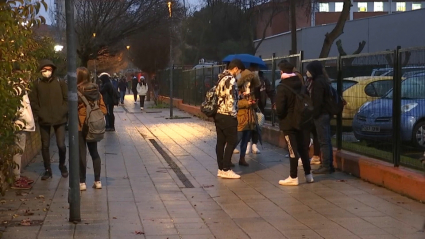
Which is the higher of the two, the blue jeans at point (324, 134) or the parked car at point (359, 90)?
the parked car at point (359, 90)

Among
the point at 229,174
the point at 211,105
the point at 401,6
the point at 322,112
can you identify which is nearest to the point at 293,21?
the point at 322,112

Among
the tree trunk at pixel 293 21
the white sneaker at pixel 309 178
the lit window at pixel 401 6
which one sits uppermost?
the lit window at pixel 401 6

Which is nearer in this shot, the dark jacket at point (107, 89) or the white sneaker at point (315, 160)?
the white sneaker at point (315, 160)

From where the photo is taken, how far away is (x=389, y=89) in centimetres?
984

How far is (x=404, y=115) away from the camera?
9.58 metres

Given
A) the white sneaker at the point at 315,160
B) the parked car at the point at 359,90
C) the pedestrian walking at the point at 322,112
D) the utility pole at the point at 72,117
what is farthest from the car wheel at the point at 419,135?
the utility pole at the point at 72,117

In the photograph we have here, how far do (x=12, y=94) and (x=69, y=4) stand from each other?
4.47 ft

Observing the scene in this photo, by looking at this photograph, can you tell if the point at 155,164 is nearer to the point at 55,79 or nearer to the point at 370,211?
the point at 55,79

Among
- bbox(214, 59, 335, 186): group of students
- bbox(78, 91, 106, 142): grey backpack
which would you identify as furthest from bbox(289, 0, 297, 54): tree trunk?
bbox(78, 91, 106, 142): grey backpack

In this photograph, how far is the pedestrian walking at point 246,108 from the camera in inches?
470

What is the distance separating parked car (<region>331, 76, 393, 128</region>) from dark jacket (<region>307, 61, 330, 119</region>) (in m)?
0.54

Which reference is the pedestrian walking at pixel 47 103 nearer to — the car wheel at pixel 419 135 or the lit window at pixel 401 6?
the car wheel at pixel 419 135

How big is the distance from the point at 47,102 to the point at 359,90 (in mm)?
4652

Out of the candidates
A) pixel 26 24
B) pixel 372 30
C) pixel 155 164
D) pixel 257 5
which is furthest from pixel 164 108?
pixel 26 24
